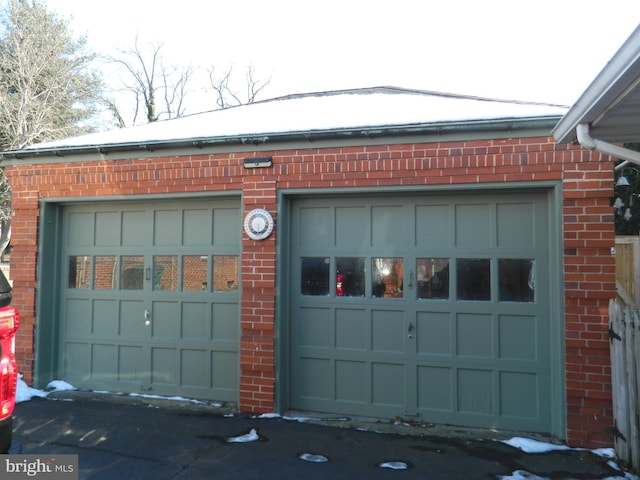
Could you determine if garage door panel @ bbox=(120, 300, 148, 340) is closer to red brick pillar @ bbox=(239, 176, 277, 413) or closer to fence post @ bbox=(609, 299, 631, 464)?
red brick pillar @ bbox=(239, 176, 277, 413)

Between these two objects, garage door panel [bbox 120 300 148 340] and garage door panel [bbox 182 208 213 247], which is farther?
garage door panel [bbox 120 300 148 340]

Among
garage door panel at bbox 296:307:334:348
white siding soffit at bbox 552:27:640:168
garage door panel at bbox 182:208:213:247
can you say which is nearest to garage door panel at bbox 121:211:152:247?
garage door panel at bbox 182:208:213:247

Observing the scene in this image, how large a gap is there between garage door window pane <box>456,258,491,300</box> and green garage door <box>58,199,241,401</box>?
98.1 inches

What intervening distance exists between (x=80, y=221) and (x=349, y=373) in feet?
12.9

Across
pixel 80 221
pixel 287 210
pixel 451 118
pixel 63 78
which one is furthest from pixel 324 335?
pixel 63 78

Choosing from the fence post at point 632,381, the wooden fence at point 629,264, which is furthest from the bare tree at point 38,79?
the fence post at point 632,381

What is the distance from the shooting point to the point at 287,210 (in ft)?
17.8

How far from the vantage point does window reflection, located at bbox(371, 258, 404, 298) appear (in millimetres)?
5164

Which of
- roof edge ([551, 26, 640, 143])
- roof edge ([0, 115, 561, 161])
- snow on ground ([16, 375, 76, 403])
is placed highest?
roof edge ([0, 115, 561, 161])

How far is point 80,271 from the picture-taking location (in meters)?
6.22

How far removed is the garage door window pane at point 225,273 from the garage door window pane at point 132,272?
1.01 meters

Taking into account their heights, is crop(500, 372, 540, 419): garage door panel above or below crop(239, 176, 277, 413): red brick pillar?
below

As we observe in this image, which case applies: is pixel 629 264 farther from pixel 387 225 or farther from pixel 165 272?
pixel 165 272

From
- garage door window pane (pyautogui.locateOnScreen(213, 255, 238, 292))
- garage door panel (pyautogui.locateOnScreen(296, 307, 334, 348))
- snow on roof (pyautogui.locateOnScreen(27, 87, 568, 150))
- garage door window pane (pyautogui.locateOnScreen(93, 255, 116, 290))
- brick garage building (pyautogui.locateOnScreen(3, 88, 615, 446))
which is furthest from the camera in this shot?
garage door window pane (pyautogui.locateOnScreen(93, 255, 116, 290))
